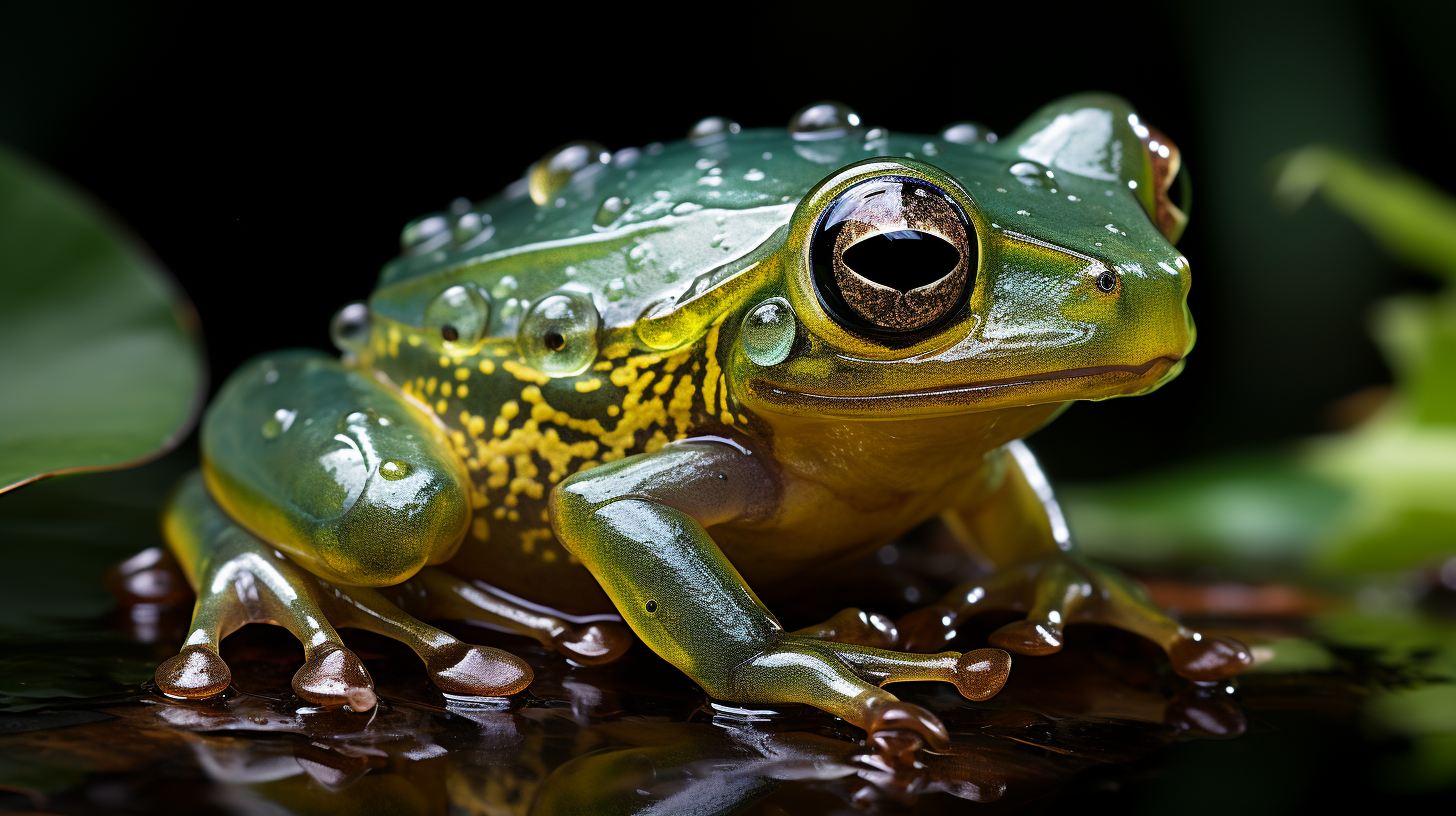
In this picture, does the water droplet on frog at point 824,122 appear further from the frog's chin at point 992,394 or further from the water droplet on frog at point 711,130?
the frog's chin at point 992,394

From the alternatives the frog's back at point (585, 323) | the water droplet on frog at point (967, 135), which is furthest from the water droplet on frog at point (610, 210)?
the water droplet on frog at point (967, 135)

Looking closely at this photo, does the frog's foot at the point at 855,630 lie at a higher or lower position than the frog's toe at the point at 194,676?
lower

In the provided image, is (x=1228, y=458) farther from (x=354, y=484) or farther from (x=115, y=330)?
(x=115, y=330)

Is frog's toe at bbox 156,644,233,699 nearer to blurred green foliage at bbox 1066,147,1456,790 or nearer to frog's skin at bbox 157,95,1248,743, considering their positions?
frog's skin at bbox 157,95,1248,743

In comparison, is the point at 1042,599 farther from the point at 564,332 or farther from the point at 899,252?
the point at 564,332

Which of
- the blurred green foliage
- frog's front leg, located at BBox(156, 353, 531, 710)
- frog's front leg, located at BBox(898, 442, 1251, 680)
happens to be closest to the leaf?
the blurred green foliage

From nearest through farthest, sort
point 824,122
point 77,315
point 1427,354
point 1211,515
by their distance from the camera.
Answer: point 824,122 → point 77,315 → point 1427,354 → point 1211,515

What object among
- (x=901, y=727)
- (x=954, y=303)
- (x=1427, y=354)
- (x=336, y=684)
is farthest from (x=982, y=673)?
(x=1427, y=354)
